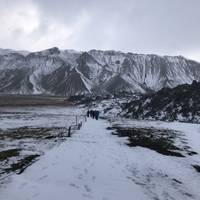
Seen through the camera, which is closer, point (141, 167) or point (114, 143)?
point (141, 167)

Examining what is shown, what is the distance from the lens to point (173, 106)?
51.9m

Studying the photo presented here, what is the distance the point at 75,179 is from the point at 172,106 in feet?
139

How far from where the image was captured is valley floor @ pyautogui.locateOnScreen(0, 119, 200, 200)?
10289 mm

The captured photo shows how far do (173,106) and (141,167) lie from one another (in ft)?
127

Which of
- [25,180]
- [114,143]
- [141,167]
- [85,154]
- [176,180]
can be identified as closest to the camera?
[25,180]

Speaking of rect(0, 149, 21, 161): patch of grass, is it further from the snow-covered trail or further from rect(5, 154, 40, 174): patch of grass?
the snow-covered trail

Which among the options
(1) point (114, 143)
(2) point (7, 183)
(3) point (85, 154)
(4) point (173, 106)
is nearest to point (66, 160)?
(3) point (85, 154)

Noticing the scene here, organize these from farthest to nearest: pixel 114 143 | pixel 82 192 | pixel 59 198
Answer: pixel 114 143 → pixel 82 192 → pixel 59 198

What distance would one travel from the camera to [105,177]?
12562 mm

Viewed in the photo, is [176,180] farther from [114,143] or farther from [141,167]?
[114,143]

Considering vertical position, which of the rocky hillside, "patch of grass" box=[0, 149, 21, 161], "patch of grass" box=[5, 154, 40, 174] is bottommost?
"patch of grass" box=[0, 149, 21, 161]

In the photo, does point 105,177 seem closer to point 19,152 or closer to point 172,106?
point 19,152

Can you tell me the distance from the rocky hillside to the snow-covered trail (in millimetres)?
31911

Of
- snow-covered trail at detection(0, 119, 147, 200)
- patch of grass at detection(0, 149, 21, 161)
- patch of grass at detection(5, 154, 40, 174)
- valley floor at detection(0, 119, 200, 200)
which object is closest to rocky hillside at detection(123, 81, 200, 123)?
valley floor at detection(0, 119, 200, 200)
